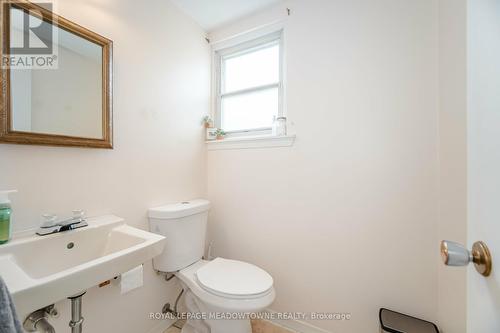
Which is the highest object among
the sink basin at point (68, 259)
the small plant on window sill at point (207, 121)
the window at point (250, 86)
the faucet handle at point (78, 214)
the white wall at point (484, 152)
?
the window at point (250, 86)

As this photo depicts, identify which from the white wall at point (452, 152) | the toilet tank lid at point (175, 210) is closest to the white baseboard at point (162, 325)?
the toilet tank lid at point (175, 210)

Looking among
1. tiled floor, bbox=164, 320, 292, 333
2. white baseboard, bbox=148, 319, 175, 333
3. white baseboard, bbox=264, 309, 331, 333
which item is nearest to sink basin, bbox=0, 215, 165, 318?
white baseboard, bbox=148, 319, 175, 333

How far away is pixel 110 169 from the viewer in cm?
109

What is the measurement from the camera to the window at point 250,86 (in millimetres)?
1598

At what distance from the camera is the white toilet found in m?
1.01

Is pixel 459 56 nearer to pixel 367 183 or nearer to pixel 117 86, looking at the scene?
pixel 367 183

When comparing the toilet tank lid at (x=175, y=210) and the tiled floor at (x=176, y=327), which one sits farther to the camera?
the tiled floor at (x=176, y=327)

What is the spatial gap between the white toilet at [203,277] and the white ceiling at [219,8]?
149 cm

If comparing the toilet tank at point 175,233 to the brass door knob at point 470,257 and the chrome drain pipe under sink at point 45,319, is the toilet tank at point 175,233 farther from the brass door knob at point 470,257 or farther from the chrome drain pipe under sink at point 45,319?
the brass door knob at point 470,257

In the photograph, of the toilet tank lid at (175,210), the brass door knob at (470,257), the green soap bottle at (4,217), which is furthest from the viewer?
the toilet tank lid at (175,210)

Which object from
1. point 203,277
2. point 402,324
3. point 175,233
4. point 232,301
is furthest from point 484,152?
point 175,233

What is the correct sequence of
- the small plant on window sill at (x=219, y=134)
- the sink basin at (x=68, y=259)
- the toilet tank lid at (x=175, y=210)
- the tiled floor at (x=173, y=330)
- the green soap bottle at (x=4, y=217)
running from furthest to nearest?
the small plant on window sill at (x=219, y=134)
the tiled floor at (x=173, y=330)
the toilet tank lid at (x=175, y=210)
the green soap bottle at (x=4, y=217)
the sink basin at (x=68, y=259)

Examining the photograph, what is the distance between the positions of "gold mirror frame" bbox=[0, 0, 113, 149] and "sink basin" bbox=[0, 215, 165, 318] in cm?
39

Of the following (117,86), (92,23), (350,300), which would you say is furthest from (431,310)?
(92,23)
